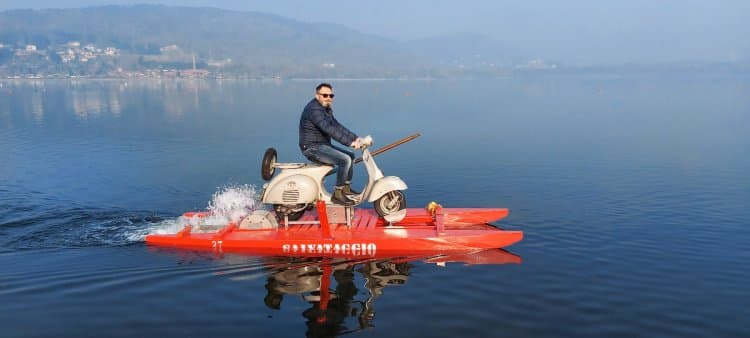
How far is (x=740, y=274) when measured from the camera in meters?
9.80

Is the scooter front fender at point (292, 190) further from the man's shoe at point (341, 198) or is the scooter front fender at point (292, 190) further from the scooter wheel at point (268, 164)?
the man's shoe at point (341, 198)

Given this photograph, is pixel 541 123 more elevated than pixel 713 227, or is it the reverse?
pixel 541 123

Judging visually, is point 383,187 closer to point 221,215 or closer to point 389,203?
point 389,203

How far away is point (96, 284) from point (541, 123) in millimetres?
34619

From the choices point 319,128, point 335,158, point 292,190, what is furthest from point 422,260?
point 319,128

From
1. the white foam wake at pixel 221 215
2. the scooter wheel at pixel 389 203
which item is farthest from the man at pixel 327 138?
the white foam wake at pixel 221 215

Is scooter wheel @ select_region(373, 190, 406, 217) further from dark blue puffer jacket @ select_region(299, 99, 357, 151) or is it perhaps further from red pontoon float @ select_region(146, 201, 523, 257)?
dark blue puffer jacket @ select_region(299, 99, 357, 151)

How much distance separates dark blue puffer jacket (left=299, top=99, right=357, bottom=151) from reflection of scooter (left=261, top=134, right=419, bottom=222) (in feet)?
1.40

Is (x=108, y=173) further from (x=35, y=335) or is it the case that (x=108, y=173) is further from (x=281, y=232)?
(x=35, y=335)

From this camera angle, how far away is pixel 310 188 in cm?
1113

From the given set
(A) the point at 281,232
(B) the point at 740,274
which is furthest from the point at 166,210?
(B) the point at 740,274

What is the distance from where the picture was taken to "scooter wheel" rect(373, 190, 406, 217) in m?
11.3

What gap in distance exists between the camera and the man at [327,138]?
10750mm

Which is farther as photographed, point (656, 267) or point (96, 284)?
point (656, 267)
